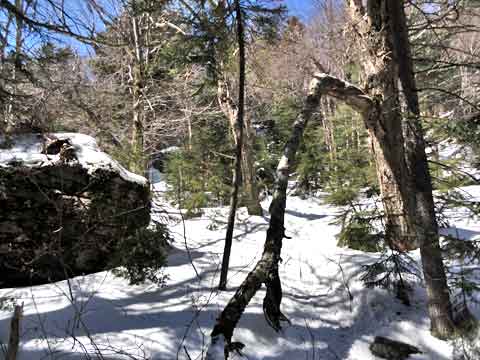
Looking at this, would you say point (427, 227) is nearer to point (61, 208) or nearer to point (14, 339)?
point (14, 339)

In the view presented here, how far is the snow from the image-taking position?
4363 mm

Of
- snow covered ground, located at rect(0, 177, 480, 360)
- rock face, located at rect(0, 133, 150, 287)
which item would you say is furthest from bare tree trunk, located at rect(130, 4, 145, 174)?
snow covered ground, located at rect(0, 177, 480, 360)

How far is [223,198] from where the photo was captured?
9.60m

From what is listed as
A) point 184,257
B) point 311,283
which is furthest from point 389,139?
point 184,257

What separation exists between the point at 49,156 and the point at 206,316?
10.8 feet

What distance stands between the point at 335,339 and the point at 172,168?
7.93 meters

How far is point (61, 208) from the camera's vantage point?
393cm

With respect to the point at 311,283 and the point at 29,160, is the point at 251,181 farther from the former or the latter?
the point at 29,160

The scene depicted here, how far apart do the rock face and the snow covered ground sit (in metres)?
0.38

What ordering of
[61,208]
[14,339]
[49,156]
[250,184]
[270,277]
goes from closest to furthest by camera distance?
[14,339] → [270,277] → [61,208] → [49,156] → [250,184]

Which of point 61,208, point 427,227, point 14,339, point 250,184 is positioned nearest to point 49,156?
point 61,208

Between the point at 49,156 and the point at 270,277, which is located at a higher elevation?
the point at 49,156

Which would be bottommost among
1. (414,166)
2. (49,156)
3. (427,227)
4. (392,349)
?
(392,349)

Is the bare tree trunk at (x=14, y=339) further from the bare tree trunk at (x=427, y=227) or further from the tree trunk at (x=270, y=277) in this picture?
the bare tree trunk at (x=427, y=227)
